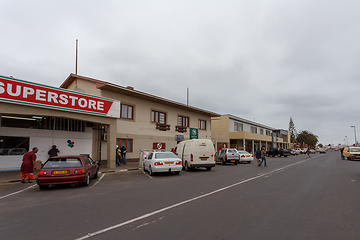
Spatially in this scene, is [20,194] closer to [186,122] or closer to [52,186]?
[52,186]

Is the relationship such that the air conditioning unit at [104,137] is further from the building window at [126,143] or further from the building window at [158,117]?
the building window at [158,117]

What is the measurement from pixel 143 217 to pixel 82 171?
522 cm

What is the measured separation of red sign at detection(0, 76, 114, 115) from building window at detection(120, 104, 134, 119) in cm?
423

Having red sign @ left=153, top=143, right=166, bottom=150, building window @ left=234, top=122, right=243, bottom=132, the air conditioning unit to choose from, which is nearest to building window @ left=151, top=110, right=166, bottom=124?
red sign @ left=153, top=143, right=166, bottom=150

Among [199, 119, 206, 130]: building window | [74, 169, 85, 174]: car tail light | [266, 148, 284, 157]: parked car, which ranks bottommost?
[266, 148, 284, 157]: parked car

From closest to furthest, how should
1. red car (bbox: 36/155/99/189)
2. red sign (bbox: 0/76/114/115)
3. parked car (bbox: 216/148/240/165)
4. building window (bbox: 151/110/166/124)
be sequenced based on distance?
red car (bbox: 36/155/99/189) → red sign (bbox: 0/76/114/115) → parked car (bbox: 216/148/240/165) → building window (bbox: 151/110/166/124)

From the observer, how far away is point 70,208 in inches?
253

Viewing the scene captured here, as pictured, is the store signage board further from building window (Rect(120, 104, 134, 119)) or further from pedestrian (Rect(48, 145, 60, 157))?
building window (Rect(120, 104, 134, 119))

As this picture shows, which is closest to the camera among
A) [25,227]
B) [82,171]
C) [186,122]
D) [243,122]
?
[25,227]

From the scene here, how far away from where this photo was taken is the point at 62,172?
928 cm

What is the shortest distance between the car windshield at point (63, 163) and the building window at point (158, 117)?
47.2 feet

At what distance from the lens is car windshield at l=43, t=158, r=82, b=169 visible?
9391 mm

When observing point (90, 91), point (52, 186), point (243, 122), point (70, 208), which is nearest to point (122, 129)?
point (90, 91)

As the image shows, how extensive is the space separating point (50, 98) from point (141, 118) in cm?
977
